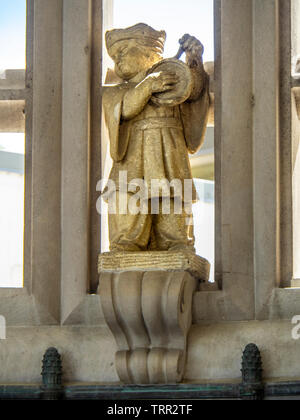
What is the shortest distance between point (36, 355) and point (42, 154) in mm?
1065

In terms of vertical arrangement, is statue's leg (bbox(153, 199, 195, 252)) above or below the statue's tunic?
below

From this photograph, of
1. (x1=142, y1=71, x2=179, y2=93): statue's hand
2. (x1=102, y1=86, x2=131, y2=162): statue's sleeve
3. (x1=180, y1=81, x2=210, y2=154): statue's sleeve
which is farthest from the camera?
(x1=180, y1=81, x2=210, y2=154): statue's sleeve

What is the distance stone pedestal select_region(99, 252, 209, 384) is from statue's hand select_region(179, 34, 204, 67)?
1.04 meters

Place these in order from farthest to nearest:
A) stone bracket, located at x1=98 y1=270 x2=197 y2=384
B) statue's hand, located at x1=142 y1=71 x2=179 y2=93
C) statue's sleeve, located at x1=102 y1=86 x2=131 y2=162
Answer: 1. statue's sleeve, located at x1=102 y1=86 x2=131 y2=162
2. statue's hand, located at x1=142 y1=71 x2=179 y2=93
3. stone bracket, located at x1=98 y1=270 x2=197 y2=384

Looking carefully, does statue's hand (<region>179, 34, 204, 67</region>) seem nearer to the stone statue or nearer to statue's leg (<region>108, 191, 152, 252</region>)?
the stone statue

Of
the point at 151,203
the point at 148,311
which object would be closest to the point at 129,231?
the point at 151,203

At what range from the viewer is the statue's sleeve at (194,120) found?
9.05 meters

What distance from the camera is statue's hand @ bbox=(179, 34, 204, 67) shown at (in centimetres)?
900

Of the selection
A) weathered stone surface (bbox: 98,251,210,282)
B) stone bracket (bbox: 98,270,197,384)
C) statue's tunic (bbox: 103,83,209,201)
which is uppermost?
statue's tunic (bbox: 103,83,209,201)

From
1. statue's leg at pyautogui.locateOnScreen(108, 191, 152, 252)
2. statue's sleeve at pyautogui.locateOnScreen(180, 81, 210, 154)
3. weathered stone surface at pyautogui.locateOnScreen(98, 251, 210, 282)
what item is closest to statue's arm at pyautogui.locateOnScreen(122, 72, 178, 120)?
statue's sleeve at pyautogui.locateOnScreen(180, 81, 210, 154)

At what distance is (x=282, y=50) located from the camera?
9.09 m
